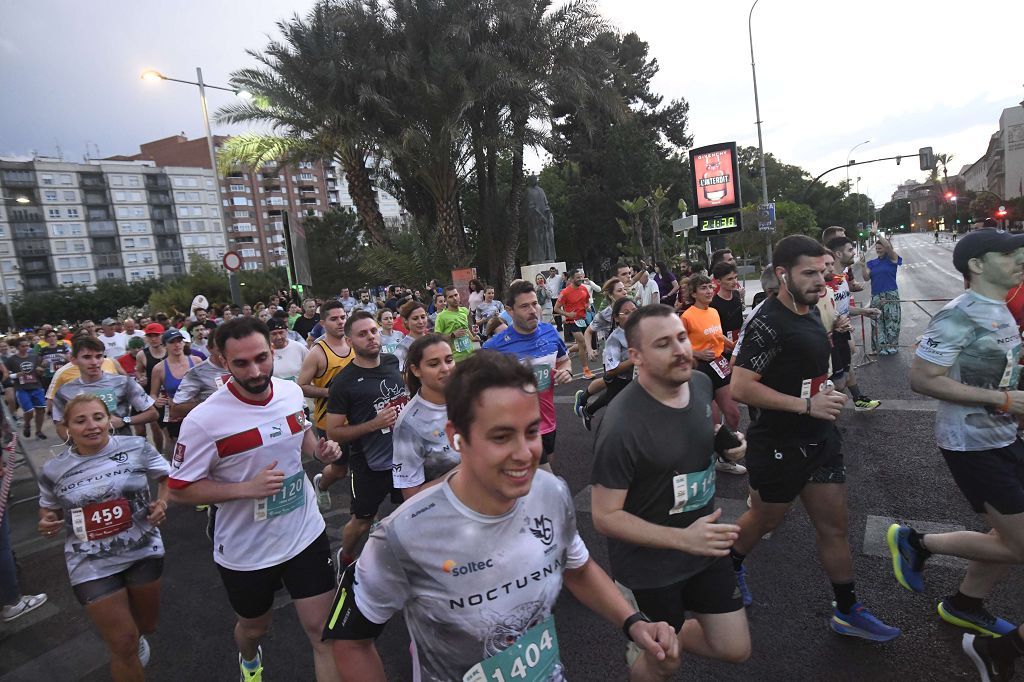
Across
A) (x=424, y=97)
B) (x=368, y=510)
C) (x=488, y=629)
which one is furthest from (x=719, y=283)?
(x=424, y=97)

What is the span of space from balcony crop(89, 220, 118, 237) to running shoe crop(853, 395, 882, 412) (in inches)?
4671

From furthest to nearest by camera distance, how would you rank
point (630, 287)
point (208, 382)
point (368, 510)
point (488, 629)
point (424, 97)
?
point (424, 97), point (630, 287), point (208, 382), point (368, 510), point (488, 629)

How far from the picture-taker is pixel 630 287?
1109 cm

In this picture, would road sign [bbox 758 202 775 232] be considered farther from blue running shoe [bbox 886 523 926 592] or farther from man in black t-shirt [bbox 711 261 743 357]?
blue running shoe [bbox 886 523 926 592]

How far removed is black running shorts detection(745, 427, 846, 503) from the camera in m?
3.09

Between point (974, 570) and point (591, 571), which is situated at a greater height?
point (591, 571)

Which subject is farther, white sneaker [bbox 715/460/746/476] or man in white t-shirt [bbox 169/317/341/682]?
white sneaker [bbox 715/460/746/476]

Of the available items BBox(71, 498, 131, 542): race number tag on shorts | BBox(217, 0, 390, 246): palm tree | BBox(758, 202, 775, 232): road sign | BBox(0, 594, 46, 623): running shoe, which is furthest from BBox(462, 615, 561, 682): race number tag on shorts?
BBox(758, 202, 775, 232): road sign

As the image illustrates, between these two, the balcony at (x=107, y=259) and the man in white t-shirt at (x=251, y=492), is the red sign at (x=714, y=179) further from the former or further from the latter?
the balcony at (x=107, y=259)

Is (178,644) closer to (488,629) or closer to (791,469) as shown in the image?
(488,629)

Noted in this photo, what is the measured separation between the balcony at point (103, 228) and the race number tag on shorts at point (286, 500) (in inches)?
4675

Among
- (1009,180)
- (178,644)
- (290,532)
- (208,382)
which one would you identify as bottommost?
(178,644)

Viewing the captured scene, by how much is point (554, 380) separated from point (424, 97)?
15.6 m

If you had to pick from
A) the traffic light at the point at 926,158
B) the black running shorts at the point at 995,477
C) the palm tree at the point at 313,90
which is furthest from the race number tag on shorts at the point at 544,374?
the traffic light at the point at 926,158
